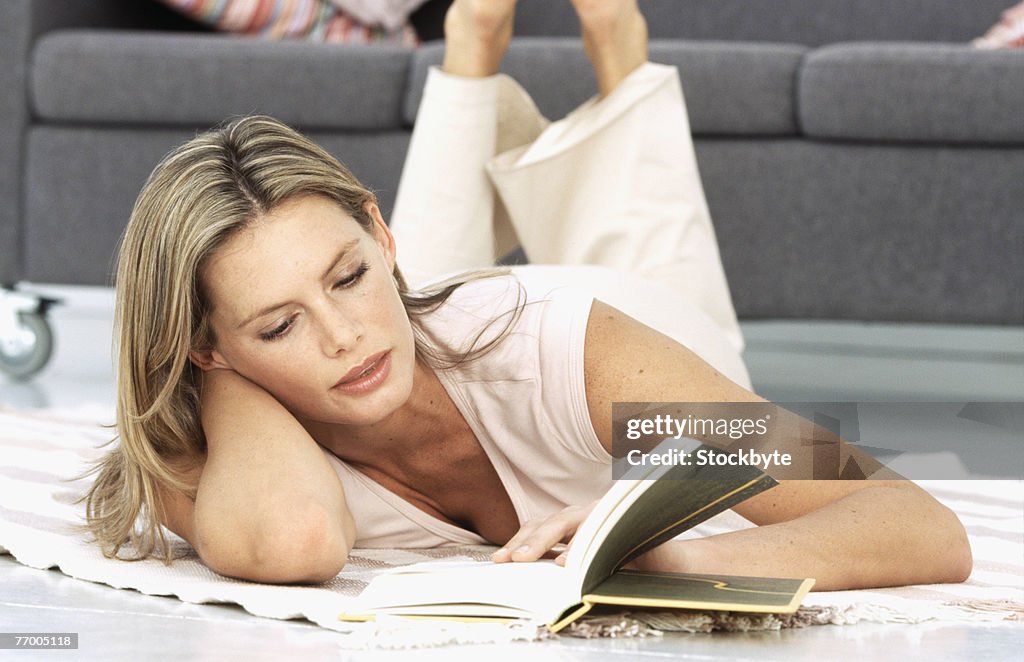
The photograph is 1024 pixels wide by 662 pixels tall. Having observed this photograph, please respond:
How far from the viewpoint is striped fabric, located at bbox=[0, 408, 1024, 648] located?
1011 millimetres

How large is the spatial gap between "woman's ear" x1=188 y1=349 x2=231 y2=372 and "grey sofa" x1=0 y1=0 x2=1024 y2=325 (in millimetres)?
1284

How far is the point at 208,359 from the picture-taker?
4.35 feet

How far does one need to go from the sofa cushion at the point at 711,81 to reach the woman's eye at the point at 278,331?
4.59ft

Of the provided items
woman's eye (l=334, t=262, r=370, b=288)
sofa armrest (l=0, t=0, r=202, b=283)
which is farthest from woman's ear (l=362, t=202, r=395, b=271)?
sofa armrest (l=0, t=0, r=202, b=283)

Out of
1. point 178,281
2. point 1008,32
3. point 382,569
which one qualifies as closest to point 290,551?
point 382,569

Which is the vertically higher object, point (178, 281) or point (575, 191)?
point (575, 191)

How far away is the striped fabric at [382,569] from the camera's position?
39.8 inches

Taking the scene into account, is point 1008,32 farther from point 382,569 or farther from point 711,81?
point 382,569

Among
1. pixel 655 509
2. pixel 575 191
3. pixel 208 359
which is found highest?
pixel 575 191

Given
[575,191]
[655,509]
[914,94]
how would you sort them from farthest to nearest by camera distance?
1. [914,94]
2. [575,191]
3. [655,509]

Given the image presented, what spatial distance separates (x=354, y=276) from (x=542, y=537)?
0.31 meters

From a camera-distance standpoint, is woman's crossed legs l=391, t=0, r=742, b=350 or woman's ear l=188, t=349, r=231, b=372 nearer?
woman's ear l=188, t=349, r=231, b=372

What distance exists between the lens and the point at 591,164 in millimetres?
2008
